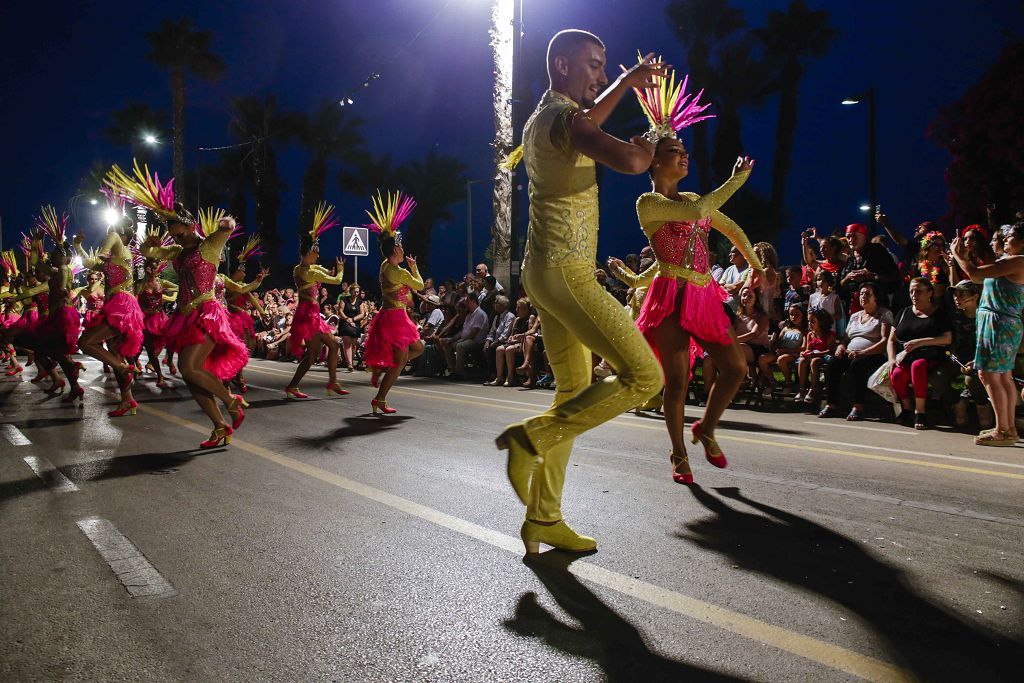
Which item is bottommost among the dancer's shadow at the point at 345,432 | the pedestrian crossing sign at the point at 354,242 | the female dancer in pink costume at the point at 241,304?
the dancer's shadow at the point at 345,432

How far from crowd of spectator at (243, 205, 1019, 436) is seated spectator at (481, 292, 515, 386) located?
0.03m

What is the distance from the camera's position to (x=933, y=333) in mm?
8430

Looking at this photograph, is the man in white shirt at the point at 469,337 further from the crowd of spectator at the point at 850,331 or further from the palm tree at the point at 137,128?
the palm tree at the point at 137,128

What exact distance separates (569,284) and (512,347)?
10.4 metres

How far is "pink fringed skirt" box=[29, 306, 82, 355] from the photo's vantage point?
11219 millimetres

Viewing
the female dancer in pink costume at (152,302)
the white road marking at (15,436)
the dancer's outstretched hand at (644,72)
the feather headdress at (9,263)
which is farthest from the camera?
the feather headdress at (9,263)

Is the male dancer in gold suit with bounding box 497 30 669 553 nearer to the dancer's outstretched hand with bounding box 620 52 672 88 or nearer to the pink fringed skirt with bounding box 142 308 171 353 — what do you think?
the dancer's outstretched hand with bounding box 620 52 672 88

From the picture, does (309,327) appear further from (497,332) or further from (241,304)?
(497,332)

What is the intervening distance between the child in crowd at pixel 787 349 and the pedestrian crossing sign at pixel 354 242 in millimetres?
12035

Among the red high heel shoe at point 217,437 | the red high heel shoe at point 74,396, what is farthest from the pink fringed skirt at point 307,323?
the red high heel shoe at point 217,437

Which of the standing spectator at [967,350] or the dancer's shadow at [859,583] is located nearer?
the dancer's shadow at [859,583]

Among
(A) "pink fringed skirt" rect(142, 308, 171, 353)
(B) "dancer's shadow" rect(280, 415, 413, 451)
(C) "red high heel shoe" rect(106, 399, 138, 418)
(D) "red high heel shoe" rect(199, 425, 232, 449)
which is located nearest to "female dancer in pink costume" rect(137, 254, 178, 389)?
(A) "pink fringed skirt" rect(142, 308, 171, 353)

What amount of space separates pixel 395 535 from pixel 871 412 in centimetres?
725

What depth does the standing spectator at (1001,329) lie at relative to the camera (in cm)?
680
